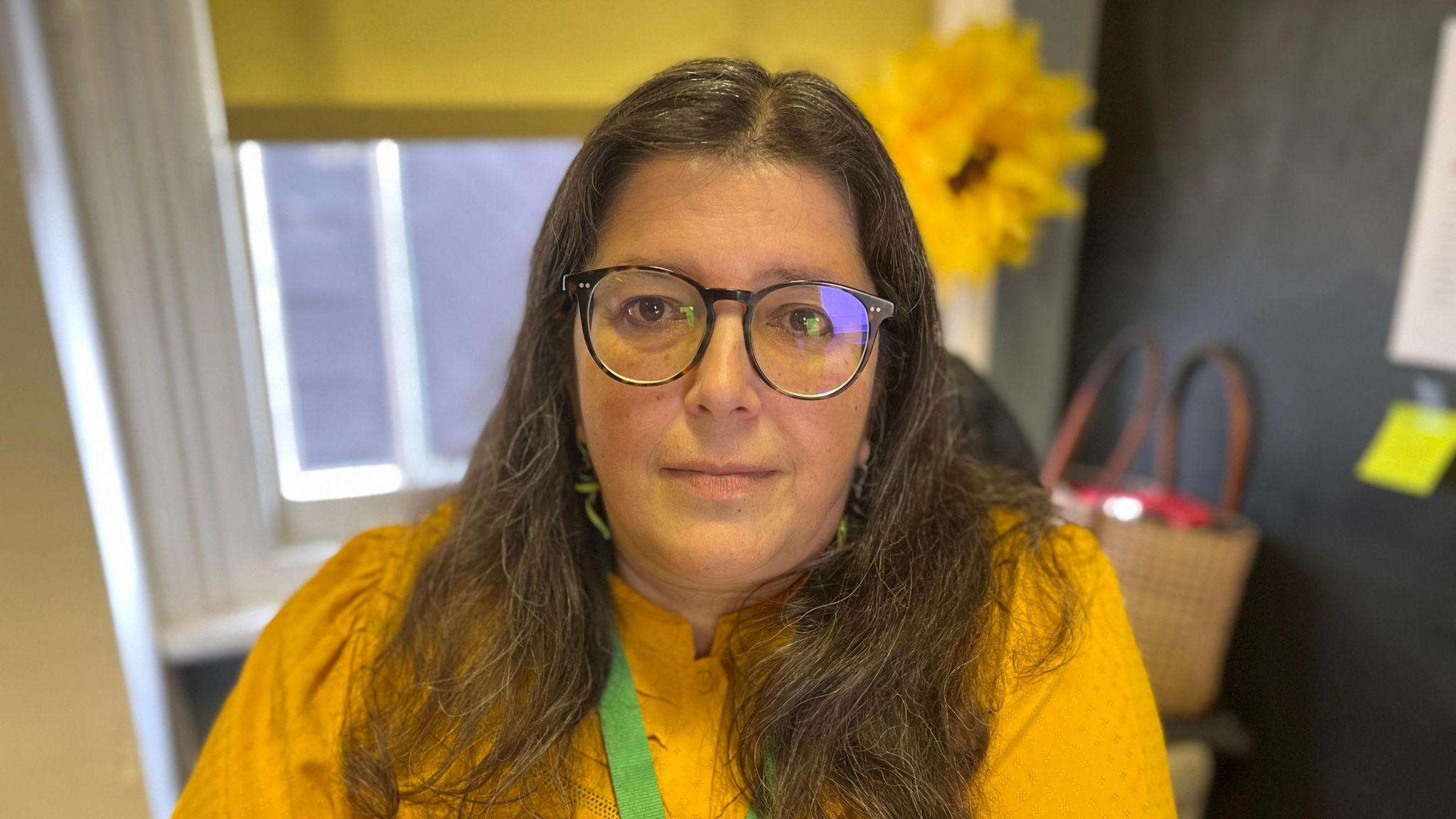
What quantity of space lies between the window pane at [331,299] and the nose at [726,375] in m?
0.97

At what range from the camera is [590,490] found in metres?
1.04

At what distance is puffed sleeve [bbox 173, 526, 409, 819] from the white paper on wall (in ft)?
5.05

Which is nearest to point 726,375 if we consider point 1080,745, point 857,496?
point 857,496

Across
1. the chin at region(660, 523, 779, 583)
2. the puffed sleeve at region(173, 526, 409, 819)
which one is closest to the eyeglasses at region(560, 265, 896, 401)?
the chin at region(660, 523, 779, 583)

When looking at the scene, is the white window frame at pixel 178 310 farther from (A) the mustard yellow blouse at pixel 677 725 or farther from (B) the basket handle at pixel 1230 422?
(B) the basket handle at pixel 1230 422

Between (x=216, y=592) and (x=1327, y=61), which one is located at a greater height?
(x=1327, y=61)

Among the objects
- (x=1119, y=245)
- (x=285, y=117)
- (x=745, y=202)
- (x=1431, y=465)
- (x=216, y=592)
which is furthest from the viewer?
(x=1119, y=245)

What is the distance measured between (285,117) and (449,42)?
0.29 meters

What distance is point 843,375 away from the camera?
34.5 inches

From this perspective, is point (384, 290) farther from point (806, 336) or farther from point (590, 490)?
point (806, 336)

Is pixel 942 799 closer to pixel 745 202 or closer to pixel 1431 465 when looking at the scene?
pixel 745 202

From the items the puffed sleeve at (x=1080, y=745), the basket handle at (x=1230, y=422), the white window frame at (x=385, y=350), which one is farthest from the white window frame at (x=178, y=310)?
the basket handle at (x=1230, y=422)

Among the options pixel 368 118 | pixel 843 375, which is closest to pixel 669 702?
pixel 843 375

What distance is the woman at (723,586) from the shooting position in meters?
0.85
